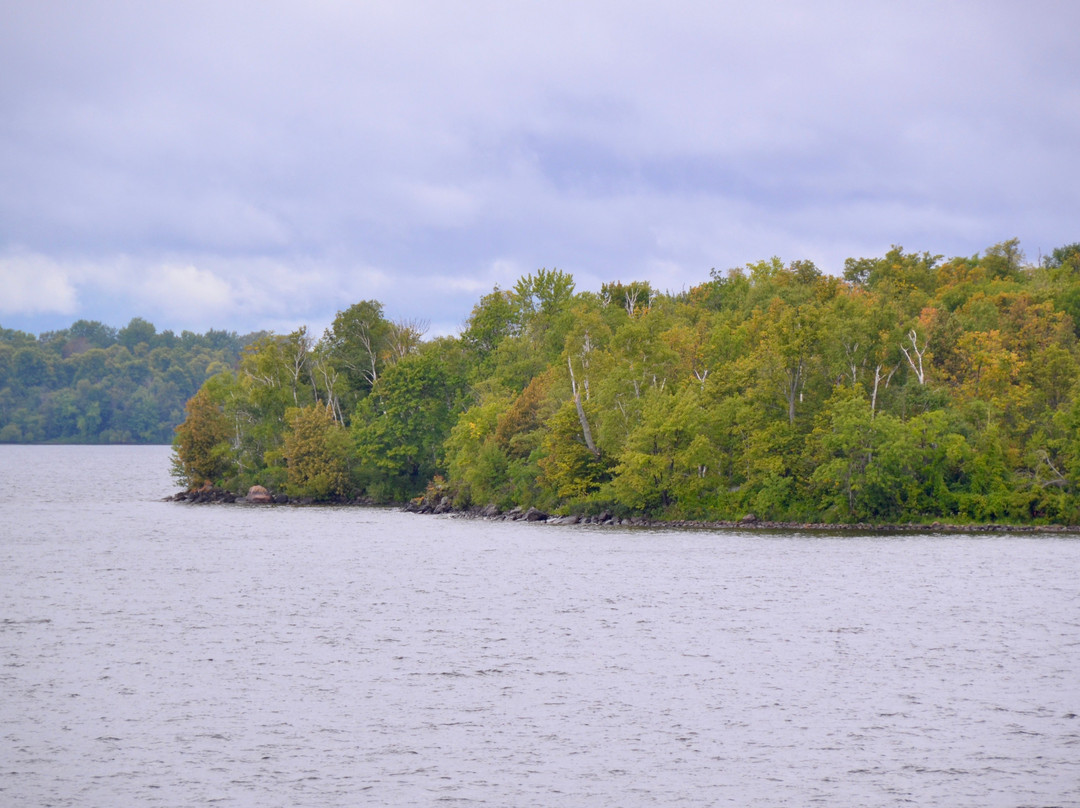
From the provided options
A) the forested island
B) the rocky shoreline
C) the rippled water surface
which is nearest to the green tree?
the forested island

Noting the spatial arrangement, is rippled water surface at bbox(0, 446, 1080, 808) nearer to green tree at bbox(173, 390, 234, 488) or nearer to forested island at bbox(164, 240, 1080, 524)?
forested island at bbox(164, 240, 1080, 524)

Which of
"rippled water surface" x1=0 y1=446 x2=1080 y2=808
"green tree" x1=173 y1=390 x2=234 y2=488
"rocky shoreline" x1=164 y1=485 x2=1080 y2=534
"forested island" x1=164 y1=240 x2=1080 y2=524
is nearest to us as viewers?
"rippled water surface" x1=0 y1=446 x2=1080 y2=808

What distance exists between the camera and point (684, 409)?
79375mm

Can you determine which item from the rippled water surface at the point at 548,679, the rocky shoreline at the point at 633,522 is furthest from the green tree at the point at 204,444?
the rippled water surface at the point at 548,679

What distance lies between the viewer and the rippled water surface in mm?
21828

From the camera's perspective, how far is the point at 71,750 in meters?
23.9

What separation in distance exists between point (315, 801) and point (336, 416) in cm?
9829

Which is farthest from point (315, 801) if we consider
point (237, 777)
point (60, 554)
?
point (60, 554)

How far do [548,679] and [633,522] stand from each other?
5104 cm

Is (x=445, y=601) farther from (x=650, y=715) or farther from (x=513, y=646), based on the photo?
(x=650, y=715)

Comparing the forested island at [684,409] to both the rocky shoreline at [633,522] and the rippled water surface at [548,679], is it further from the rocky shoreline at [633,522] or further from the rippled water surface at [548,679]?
the rippled water surface at [548,679]

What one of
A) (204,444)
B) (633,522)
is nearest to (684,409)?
(633,522)

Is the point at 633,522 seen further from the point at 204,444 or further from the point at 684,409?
the point at 204,444

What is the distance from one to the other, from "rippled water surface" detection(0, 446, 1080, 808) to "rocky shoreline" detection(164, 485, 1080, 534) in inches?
426
